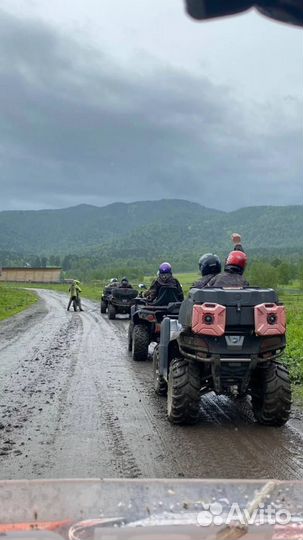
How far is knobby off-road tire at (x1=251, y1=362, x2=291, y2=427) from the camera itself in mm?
6449

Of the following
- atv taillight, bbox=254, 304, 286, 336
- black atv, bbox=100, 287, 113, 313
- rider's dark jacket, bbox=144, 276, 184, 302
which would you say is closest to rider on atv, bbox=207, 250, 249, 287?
atv taillight, bbox=254, 304, 286, 336

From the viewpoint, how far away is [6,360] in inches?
450

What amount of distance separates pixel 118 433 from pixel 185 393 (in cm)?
84

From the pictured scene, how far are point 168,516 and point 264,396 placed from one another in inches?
135

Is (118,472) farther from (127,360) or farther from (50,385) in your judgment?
(127,360)

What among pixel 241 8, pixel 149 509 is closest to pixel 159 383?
pixel 149 509

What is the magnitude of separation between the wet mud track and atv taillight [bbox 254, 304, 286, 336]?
1.10 m

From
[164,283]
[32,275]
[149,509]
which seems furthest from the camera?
[32,275]

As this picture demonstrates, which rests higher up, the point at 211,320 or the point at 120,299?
the point at 211,320

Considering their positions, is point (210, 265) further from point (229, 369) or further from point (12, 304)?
point (12, 304)

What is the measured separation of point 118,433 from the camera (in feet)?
20.3

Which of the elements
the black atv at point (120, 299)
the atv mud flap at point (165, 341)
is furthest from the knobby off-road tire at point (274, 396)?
the black atv at point (120, 299)

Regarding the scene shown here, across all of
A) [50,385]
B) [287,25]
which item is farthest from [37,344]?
[287,25]

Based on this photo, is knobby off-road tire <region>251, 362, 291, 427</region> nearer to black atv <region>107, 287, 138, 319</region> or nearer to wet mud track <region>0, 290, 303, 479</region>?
wet mud track <region>0, 290, 303, 479</region>
